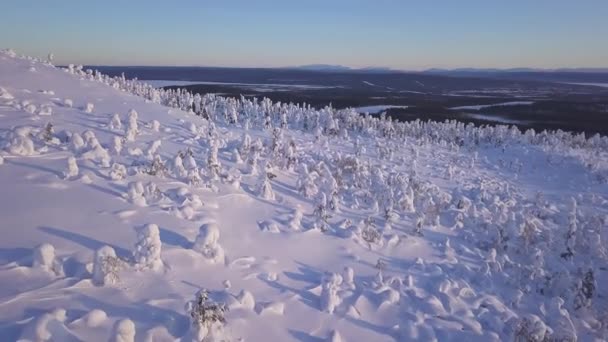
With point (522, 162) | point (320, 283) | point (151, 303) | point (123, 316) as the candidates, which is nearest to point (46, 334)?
point (123, 316)

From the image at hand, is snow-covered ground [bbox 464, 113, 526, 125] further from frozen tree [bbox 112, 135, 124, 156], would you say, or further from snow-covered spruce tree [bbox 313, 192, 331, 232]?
frozen tree [bbox 112, 135, 124, 156]

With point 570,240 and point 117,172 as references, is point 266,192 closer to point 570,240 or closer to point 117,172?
point 117,172

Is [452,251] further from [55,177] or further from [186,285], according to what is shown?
[55,177]

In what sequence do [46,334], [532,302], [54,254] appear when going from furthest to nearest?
[532,302]
[54,254]
[46,334]

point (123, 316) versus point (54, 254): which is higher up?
point (54, 254)

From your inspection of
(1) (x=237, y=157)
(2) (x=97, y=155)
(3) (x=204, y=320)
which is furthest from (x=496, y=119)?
(3) (x=204, y=320)

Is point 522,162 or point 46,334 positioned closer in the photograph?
point 46,334
